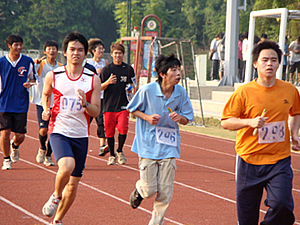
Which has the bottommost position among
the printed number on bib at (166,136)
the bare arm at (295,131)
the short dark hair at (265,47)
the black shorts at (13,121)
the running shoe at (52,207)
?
the running shoe at (52,207)

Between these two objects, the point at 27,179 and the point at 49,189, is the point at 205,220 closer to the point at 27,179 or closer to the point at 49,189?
the point at 49,189

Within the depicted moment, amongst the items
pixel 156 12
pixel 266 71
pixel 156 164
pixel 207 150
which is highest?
pixel 156 12

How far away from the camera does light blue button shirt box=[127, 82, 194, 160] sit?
484cm

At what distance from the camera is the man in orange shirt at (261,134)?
164 inches

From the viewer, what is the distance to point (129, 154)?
985 centimetres

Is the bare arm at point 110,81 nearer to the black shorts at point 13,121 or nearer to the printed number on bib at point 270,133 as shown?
the black shorts at point 13,121

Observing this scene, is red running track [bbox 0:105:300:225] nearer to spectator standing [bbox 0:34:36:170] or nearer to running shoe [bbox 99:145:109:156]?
running shoe [bbox 99:145:109:156]

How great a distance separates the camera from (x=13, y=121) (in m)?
7.91

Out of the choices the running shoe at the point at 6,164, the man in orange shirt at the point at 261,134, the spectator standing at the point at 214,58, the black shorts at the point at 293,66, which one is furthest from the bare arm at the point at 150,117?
the spectator standing at the point at 214,58

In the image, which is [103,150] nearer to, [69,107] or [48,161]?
[48,161]

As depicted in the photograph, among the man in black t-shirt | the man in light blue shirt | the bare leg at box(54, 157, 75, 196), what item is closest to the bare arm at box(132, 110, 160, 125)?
the man in light blue shirt

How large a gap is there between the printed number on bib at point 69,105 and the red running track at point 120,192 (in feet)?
4.24

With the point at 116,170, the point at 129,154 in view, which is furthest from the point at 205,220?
the point at 129,154

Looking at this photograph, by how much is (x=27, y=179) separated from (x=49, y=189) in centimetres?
78
